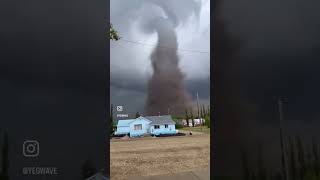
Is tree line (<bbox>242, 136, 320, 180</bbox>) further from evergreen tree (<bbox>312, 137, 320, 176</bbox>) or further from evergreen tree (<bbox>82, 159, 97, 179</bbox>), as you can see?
evergreen tree (<bbox>82, 159, 97, 179</bbox>)

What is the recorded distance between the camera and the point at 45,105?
6.58ft

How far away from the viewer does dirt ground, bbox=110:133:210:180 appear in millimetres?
2357

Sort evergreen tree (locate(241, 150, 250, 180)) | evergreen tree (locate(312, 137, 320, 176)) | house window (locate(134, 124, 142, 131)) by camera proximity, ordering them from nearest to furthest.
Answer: evergreen tree (locate(312, 137, 320, 176)) → evergreen tree (locate(241, 150, 250, 180)) → house window (locate(134, 124, 142, 131))

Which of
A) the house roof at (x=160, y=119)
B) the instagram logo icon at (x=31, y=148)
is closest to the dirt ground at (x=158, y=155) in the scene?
the house roof at (x=160, y=119)

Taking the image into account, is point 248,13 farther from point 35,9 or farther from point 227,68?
point 35,9

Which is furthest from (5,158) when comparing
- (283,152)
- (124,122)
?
(283,152)

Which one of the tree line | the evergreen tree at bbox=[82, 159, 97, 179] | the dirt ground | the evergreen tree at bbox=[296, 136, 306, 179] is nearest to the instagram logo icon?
the evergreen tree at bbox=[82, 159, 97, 179]

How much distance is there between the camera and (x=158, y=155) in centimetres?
283


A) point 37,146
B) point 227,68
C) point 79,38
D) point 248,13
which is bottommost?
point 37,146

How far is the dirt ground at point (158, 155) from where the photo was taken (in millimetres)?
2357

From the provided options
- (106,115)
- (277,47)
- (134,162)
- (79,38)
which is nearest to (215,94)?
(277,47)

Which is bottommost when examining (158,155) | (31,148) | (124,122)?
(158,155)

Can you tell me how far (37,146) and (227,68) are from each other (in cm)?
110

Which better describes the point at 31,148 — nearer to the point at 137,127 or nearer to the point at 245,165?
the point at 137,127
